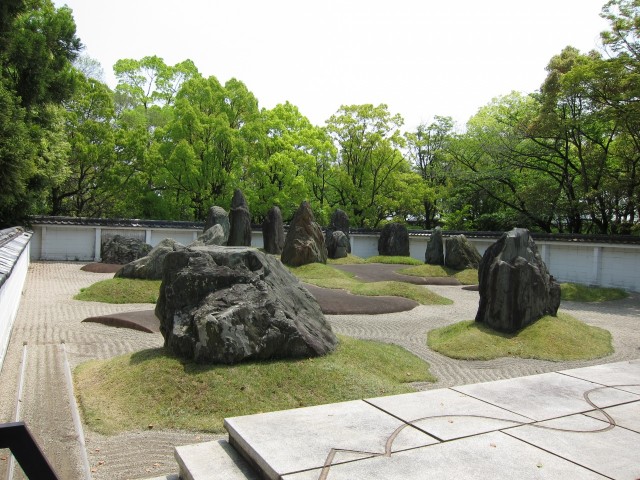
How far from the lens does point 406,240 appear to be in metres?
32.8

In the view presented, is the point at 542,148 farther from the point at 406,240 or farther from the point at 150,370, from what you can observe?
the point at 150,370

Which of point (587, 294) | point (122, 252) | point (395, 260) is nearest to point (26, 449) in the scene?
point (587, 294)

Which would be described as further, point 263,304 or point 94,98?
point 94,98

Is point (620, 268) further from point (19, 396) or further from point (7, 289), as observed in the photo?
point (19, 396)

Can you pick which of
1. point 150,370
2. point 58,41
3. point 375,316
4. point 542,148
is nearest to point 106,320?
point 150,370

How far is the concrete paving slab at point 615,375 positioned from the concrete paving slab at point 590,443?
158 cm

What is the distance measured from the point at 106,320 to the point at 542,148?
1142 inches

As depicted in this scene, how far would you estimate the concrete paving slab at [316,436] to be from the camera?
4066mm

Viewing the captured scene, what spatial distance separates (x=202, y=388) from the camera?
664cm

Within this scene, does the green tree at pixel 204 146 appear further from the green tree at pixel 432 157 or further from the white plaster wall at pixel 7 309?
the white plaster wall at pixel 7 309

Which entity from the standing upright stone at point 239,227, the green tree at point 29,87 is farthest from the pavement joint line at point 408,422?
the standing upright stone at point 239,227

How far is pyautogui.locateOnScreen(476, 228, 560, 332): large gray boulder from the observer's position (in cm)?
1166

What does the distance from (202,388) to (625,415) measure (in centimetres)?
470

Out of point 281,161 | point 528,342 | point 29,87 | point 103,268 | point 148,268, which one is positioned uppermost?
point 29,87
